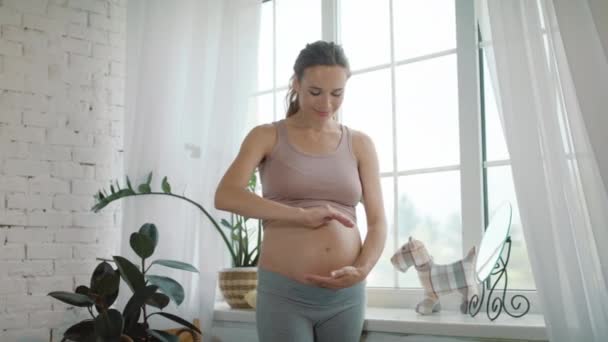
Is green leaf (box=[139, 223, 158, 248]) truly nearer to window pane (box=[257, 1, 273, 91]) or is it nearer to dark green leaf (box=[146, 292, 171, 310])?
dark green leaf (box=[146, 292, 171, 310])

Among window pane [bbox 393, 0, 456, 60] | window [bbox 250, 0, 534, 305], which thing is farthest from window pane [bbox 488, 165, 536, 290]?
window pane [bbox 393, 0, 456, 60]

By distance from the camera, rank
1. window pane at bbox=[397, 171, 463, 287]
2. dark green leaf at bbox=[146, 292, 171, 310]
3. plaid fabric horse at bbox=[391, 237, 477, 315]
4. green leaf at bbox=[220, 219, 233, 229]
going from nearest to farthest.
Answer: plaid fabric horse at bbox=[391, 237, 477, 315], dark green leaf at bbox=[146, 292, 171, 310], window pane at bbox=[397, 171, 463, 287], green leaf at bbox=[220, 219, 233, 229]

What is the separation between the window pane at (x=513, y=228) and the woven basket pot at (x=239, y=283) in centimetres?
A: 101

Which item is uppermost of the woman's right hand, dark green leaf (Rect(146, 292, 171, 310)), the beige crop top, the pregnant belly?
the beige crop top

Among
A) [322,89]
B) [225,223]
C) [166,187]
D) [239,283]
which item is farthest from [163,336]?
[322,89]

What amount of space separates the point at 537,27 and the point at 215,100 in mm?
1492

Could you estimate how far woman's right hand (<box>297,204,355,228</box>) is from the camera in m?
1.92

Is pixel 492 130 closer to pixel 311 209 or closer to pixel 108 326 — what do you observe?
pixel 311 209

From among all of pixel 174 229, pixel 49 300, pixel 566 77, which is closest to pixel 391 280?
pixel 174 229

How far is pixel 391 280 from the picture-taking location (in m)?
2.91

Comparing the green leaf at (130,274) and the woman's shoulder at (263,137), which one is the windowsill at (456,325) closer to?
the woman's shoulder at (263,137)

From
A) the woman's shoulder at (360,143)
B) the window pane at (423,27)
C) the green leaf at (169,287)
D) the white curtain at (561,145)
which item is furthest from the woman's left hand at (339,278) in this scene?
the window pane at (423,27)

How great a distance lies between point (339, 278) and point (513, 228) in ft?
3.22

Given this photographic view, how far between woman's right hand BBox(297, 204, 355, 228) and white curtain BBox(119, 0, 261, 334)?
3.74 feet
